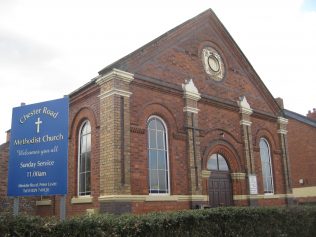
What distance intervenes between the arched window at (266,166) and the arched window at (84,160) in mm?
8668

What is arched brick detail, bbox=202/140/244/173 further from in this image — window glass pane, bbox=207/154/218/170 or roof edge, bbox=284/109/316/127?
roof edge, bbox=284/109/316/127

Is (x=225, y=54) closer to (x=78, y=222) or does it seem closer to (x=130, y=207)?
(x=130, y=207)

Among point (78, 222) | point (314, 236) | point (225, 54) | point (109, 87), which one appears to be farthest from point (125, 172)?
point (225, 54)

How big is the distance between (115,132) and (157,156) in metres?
2.10

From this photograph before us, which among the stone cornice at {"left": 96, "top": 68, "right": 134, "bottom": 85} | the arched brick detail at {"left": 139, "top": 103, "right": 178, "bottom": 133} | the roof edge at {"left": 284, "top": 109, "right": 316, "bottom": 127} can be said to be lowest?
the arched brick detail at {"left": 139, "top": 103, "right": 178, "bottom": 133}

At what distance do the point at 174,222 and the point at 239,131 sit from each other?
9225mm

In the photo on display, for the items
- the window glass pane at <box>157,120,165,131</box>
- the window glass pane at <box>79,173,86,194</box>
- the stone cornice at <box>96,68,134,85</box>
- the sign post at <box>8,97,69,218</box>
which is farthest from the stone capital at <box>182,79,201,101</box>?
the sign post at <box>8,97,69,218</box>

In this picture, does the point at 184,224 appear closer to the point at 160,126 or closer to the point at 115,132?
the point at 115,132

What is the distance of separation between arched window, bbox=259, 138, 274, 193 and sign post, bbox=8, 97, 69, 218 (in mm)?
11831

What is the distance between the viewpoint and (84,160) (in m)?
13.1

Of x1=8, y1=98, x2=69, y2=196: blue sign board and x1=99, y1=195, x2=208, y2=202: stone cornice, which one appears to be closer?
x1=8, y1=98, x2=69, y2=196: blue sign board

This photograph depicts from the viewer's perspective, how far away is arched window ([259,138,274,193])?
17.6m

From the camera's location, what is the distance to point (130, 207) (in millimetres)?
11109

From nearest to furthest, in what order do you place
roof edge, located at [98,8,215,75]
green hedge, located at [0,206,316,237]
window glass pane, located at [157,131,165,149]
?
green hedge, located at [0,206,316,237] < roof edge, located at [98,8,215,75] < window glass pane, located at [157,131,165,149]
